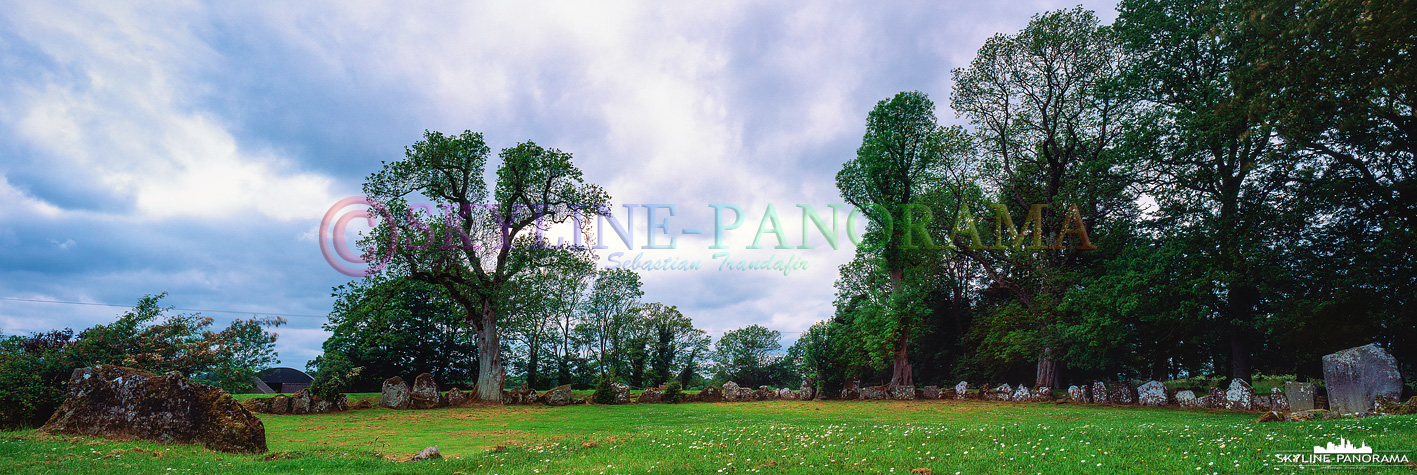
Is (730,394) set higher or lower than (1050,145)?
lower

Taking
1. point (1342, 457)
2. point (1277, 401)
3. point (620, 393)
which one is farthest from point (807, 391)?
point (1342, 457)

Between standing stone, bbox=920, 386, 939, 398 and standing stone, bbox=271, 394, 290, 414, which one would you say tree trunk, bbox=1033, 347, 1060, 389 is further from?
standing stone, bbox=271, 394, 290, 414

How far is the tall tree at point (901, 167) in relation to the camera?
31.6 m

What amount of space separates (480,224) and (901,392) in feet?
71.0

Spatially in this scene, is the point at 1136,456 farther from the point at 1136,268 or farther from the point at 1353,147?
the point at 1353,147

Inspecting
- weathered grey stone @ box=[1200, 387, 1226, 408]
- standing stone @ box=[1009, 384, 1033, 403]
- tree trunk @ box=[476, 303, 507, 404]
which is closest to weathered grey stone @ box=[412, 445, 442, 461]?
tree trunk @ box=[476, 303, 507, 404]

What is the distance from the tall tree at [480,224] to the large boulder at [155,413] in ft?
47.9

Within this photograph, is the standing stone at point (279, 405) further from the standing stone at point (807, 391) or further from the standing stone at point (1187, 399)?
the standing stone at point (1187, 399)

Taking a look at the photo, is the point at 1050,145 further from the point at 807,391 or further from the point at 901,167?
the point at 807,391

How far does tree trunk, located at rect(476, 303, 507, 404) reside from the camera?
26.9 metres

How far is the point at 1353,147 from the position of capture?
777 inches

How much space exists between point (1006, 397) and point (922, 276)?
7.25 m

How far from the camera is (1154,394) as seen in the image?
2331cm

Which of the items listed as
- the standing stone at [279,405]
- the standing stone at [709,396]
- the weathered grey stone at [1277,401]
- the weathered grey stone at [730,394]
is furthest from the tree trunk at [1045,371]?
the standing stone at [279,405]
